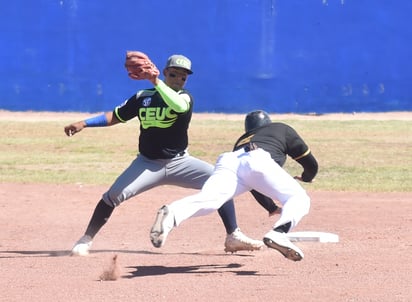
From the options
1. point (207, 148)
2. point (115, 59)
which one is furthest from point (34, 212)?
point (115, 59)

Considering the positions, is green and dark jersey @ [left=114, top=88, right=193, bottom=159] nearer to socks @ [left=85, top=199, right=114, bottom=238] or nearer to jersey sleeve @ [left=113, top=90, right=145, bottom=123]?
jersey sleeve @ [left=113, top=90, right=145, bottom=123]

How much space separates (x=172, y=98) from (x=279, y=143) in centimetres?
86

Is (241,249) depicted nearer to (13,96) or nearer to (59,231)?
(59,231)

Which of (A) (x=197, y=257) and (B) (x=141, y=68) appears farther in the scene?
(A) (x=197, y=257)

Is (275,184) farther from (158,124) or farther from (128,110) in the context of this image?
(128,110)

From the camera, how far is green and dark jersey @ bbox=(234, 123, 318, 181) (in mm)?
7234

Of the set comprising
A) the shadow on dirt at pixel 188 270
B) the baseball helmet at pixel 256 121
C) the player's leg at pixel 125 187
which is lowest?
the shadow on dirt at pixel 188 270

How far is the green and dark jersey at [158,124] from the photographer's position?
780 cm

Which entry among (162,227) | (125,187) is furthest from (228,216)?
(162,227)

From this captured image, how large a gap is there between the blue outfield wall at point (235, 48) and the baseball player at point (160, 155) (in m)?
15.9

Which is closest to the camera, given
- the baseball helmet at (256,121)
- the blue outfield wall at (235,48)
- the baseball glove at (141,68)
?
the baseball glove at (141,68)

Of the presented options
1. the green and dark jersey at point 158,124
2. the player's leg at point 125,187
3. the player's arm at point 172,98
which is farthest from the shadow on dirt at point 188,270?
the player's arm at point 172,98

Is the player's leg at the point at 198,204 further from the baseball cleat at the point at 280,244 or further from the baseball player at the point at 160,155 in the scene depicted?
the baseball player at the point at 160,155

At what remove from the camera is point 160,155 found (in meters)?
7.93
